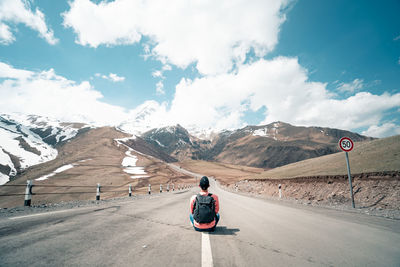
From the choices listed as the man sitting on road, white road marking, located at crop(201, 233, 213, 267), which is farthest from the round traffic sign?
white road marking, located at crop(201, 233, 213, 267)

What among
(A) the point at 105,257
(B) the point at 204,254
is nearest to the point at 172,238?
(B) the point at 204,254

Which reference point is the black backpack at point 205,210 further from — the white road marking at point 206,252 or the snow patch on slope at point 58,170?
the snow patch on slope at point 58,170

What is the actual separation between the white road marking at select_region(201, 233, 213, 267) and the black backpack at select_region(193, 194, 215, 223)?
1.69ft

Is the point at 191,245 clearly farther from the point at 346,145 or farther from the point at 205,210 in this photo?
the point at 346,145

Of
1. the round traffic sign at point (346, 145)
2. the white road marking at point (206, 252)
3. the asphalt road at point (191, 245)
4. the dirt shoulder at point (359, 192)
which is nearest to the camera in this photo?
the white road marking at point (206, 252)

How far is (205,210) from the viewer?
539 cm

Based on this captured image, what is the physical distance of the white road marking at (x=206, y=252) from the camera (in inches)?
125

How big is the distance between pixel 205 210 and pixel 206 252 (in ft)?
5.43

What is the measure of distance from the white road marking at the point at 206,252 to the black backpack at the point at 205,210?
0.51 meters

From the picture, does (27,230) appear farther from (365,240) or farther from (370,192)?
(370,192)

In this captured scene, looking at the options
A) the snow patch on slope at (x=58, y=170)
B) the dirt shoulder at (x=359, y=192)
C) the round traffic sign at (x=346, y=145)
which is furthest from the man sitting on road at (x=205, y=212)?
the snow patch on slope at (x=58, y=170)

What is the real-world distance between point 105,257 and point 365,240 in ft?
20.3

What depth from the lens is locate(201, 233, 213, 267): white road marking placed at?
10.4 ft

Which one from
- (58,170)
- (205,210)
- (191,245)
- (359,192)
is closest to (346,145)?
(359,192)
